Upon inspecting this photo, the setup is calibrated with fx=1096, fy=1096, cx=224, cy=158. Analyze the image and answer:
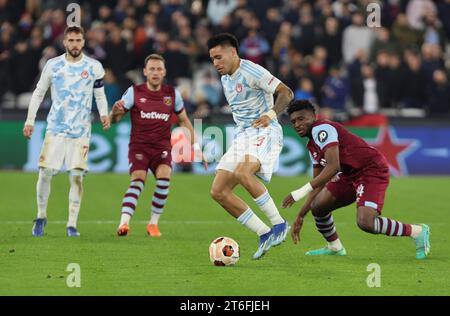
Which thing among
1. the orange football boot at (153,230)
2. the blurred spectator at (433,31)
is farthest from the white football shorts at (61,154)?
the blurred spectator at (433,31)

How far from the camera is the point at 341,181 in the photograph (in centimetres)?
1171

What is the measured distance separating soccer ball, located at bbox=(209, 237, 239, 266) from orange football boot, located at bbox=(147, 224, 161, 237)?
2.83 metres

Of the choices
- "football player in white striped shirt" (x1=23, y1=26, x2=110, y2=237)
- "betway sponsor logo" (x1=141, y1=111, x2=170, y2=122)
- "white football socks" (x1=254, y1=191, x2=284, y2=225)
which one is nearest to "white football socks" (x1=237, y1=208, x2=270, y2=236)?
"white football socks" (x1=254, y1=191, x2=284, y2=225)

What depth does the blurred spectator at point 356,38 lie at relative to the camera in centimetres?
2539

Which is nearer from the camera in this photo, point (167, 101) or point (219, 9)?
point (167, 101)

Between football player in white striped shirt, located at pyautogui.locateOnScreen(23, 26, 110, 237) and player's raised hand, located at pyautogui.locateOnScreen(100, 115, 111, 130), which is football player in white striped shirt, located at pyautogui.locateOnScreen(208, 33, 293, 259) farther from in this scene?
Answer: football player in white striped shirt, located at pyautogui.locateOnScreen(23, 26, 110, 237)

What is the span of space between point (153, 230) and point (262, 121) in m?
3.18

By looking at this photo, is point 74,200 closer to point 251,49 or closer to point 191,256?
point 191,256

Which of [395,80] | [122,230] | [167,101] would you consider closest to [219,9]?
[395,80]

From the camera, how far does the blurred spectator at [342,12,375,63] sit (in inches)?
1000

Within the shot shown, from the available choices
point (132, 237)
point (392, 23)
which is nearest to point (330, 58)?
point (392, 23)

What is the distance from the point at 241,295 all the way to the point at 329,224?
3.10 metres

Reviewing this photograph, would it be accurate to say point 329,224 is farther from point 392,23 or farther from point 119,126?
point 392,23
